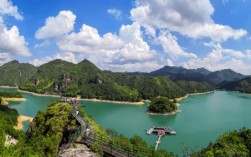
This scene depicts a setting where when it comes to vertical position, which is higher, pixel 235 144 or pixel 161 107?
pixel 161 107

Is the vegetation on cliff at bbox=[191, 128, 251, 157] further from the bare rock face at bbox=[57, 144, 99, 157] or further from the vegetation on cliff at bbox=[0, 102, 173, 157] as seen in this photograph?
the bare rock face at bbox=[57, 144, 99, 157]

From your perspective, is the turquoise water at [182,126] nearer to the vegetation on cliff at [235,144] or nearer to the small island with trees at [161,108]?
the small island with trees at [161,108]

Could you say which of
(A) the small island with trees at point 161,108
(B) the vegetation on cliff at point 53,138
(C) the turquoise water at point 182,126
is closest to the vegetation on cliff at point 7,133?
(B) the vegetation on cliff at point 53,138

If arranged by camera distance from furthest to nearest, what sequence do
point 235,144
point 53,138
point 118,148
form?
point 235,144 < point 53,138 < point 118,148

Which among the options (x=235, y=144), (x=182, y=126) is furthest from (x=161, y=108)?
(x=235, y=144)

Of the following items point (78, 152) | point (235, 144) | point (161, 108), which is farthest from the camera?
point (161, 108)

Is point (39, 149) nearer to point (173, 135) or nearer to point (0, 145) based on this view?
point (0, 145)

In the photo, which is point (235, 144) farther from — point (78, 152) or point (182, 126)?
point (182, 126)

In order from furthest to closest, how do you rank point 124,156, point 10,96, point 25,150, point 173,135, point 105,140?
point 10,96
point 173,135
point 25,150
point 105,140
point 124,156

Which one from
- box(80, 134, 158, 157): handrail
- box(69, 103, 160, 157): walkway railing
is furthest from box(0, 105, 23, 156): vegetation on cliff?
box(80, 134, 158, 157): handrail


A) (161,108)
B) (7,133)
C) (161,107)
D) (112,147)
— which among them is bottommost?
(7,133)

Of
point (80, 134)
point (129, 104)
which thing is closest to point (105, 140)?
point (80, 134)
